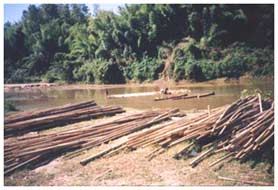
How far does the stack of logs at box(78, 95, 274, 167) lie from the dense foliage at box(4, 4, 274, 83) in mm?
918

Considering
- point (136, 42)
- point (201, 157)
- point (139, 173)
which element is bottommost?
point (139, 173)

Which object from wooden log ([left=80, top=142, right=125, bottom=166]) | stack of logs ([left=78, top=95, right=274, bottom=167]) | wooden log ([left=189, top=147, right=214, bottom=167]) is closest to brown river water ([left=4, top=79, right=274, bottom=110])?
stack of logs ([left=78, top=95, right=274, bottom=167])

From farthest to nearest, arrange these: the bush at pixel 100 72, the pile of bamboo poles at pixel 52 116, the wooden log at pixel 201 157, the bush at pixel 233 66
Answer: the bush at pixel 100 72 < the bush at pixel 233 66 < the pile of bamboo poles at pixel 52 116 < the wooden log at pixel 201 157

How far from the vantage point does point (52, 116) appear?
6.20 meters

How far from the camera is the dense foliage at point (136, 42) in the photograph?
19.9 ft

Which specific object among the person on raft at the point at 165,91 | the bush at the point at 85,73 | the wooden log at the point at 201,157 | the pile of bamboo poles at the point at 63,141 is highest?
the bush at the point at 85,73

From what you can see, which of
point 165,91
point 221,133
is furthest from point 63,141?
point 165,91

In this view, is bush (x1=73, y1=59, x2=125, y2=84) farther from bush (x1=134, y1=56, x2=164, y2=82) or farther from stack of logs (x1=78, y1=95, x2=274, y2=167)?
stack of logs (x1=78, y1=95, x2=274, y2=167)

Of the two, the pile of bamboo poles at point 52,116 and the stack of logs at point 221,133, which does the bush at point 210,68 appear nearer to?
the pile of bamboo poles at point 52,116

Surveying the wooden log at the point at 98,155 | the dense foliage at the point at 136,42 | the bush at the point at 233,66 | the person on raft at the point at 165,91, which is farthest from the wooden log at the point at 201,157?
the person on raft at the point at 165,91

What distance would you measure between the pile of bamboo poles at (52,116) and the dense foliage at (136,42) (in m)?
0.77

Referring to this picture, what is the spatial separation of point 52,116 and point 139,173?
81.5 inches

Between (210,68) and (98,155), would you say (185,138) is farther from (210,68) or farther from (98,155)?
(210,68)

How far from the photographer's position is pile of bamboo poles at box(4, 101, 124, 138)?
19.1ft
